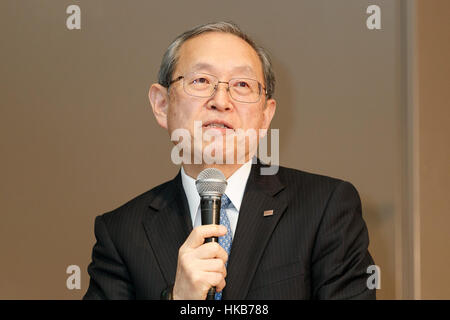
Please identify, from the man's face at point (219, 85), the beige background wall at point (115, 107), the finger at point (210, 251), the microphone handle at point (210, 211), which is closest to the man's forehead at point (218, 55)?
the man's face at point (219, 85)

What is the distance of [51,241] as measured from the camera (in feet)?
9.22

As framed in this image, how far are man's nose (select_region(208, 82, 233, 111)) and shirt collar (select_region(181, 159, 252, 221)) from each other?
0.22 m

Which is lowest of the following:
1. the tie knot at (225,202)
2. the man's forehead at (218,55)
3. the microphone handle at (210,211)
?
Result: the tie knot at (225,202)

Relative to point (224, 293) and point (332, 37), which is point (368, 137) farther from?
point (224, 293)

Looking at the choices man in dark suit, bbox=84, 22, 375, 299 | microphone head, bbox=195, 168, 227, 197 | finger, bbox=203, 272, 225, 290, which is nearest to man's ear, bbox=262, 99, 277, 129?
man in dark suit, bbox=84, 22, 375, 299

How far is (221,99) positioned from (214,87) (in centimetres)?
6

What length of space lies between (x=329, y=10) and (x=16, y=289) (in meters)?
1.90

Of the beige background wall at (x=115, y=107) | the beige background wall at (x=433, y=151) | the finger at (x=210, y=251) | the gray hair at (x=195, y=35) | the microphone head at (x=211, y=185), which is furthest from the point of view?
the beige background wall at (x=115, y=107)

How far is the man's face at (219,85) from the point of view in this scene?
5.80ft

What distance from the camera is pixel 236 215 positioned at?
71.3 inches

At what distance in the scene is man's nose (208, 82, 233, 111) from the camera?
5.75ft

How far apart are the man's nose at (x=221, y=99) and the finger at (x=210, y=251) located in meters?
Result: 0.54

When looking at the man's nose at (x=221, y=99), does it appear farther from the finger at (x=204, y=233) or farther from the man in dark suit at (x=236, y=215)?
the finger at (x=204, y=233)

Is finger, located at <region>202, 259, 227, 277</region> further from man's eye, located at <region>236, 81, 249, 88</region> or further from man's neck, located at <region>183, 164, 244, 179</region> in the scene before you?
man's eye, located at <region>236, 81, 249, 88</region>
